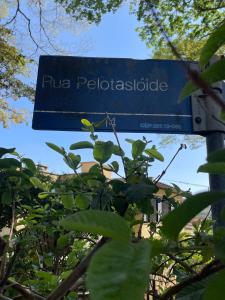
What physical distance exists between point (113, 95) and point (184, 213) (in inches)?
44.7

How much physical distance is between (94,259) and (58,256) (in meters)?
1.27

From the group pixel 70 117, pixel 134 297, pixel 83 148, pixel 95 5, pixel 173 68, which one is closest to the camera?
pixel 134 297

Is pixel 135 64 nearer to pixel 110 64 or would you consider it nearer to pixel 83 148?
pixel 110 64

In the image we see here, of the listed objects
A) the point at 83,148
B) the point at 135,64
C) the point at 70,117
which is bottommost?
the point at 83,148

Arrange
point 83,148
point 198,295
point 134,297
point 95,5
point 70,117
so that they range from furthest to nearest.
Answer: point 95,5
point 70,117
point 83,148
point 198,295
point 134,297

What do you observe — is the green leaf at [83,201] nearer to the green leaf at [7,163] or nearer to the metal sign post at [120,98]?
the green leaf at [7,163]

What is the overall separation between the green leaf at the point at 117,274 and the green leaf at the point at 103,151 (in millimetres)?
585

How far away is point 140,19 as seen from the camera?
7.13 m

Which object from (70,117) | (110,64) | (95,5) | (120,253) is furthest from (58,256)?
(95,5)

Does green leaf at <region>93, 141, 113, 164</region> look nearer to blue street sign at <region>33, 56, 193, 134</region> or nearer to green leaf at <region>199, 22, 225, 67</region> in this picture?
green leaf at <region>199, 22, 225, 67</region>

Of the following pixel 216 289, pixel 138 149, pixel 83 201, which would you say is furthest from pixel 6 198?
pixel 216 289

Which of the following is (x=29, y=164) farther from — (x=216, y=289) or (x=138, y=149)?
(x=216, y=289)

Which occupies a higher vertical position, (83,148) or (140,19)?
(140,19)

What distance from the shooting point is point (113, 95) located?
1486mm
